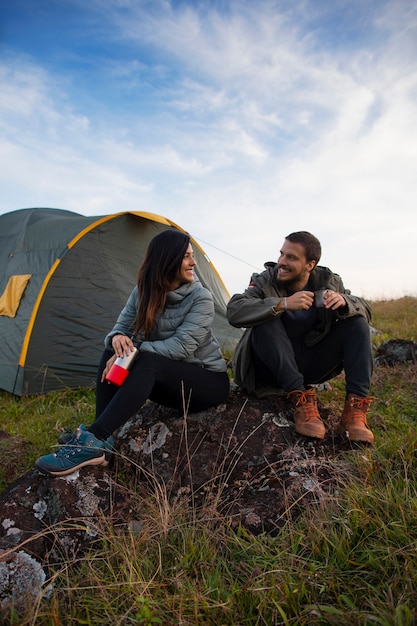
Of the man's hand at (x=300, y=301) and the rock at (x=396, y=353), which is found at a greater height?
the man's hand at (x=300, y=301)

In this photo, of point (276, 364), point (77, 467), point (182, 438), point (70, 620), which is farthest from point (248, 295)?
point (70, 620)

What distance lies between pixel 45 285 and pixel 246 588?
15.1 ft

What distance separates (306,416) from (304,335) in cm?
60

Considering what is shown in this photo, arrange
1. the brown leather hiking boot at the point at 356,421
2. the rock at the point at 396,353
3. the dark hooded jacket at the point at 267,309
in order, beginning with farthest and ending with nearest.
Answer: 1. the rock at the point at 396,353
2. the dark hooded jacket at the point at 267,309
3. the brown leather hiking boot at the point at 356,421

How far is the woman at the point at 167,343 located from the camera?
2.69m

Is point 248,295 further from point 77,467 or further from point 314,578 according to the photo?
point 314,578

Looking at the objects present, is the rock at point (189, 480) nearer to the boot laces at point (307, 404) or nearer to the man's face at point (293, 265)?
the boot laces at point (307, 404)

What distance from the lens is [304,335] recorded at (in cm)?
312

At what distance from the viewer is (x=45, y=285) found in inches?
217

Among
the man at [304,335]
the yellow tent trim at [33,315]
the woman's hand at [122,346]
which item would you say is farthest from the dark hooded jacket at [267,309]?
the yellow tent trim at [33,315]

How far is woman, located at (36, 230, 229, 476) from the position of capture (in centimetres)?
269

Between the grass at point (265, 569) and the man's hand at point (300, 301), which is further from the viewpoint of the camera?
the man's hand at point (300, 301)

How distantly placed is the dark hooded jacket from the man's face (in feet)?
0.28

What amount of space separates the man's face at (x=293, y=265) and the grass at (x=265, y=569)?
1261 millimetres
